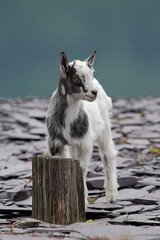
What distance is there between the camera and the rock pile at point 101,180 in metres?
5.58

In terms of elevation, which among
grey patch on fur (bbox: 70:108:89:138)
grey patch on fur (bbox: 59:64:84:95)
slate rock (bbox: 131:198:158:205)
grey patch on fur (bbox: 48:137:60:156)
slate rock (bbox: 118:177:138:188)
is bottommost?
slate rock (bbox: 131:198:158:205)

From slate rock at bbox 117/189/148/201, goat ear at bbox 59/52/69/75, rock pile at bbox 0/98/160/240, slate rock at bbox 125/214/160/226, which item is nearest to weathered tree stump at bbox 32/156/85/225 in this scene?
rock pile at bbox 0/98/160/240

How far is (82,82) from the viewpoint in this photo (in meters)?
6.20

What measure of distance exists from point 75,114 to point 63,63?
35.2 inches

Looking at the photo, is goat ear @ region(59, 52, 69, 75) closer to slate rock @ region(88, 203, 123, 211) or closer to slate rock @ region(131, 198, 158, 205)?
slate rock @ region(88, 203, 123, 211)

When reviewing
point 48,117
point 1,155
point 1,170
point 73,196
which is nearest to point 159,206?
point 73,196

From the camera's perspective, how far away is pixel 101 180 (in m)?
9.16

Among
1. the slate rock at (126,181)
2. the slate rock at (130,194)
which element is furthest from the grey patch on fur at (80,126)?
the slate rock at (126,181)

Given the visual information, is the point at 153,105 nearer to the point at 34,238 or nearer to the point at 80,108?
the point at 80,108

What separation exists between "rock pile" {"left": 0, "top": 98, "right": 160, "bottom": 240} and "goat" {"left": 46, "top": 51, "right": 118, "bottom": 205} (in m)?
0.72

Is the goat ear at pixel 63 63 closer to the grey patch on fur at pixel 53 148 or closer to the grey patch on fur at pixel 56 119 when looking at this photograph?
the grey patch on fur at pixel 56 119

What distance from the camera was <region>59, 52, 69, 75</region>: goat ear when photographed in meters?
6.15

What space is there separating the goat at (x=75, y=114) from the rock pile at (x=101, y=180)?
0.72 meters

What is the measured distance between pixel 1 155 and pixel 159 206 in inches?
249
